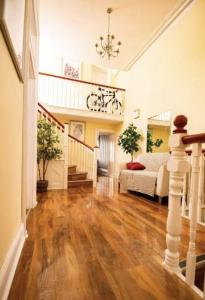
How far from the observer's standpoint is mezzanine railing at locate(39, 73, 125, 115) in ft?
17.9

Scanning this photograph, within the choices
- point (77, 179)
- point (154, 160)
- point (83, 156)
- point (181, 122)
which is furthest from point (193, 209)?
point (83, 156)

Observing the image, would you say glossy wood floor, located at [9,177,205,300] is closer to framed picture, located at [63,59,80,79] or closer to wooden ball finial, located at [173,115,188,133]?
wooden ball finial, located at [173,115,188,133]

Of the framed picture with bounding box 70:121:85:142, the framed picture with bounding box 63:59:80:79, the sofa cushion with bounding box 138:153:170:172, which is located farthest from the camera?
the framed picture with bounding box 63:59:80:79

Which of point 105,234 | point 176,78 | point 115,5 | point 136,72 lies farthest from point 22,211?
point 136,72

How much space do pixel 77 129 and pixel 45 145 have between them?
3198mm

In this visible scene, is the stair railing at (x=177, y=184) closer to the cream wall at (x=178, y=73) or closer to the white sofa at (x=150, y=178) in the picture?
the white sofa at (x=150, y=178)

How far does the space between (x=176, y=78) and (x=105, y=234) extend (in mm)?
3457

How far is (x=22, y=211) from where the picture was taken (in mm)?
1588

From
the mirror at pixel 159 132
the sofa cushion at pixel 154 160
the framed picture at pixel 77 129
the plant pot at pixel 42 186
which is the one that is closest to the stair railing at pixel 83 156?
the plant pot at pixel 42 186

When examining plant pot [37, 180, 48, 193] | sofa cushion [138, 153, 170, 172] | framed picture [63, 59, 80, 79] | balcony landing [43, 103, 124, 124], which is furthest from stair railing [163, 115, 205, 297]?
framed picture [63, 59, 80, 79]

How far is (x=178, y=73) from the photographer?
362cm

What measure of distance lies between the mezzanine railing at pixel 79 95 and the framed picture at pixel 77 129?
2.97ft

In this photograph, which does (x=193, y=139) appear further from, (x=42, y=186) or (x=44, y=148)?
(x=42, y=186)

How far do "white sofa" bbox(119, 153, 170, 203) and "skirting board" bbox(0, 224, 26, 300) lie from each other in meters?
2.43
